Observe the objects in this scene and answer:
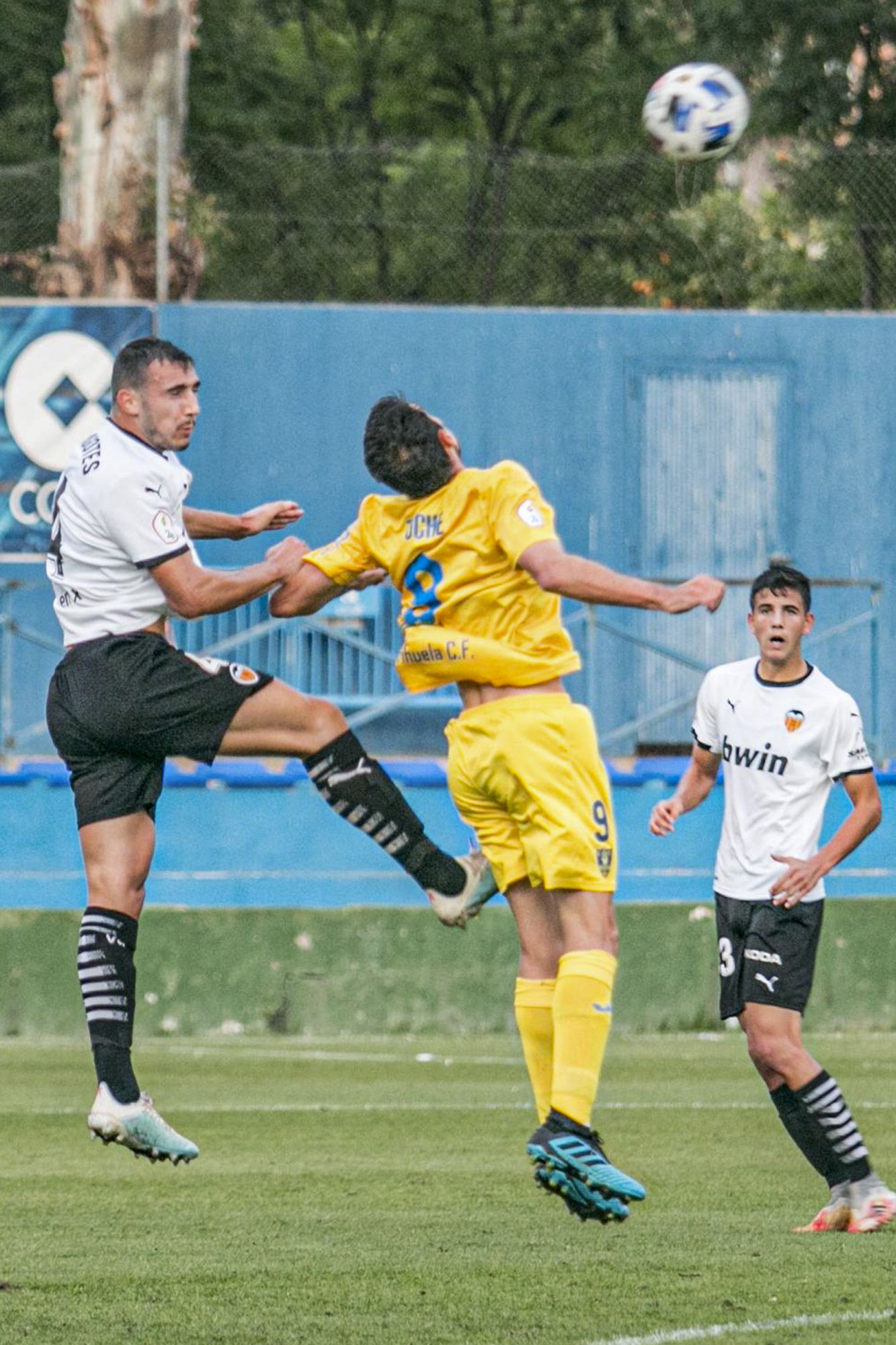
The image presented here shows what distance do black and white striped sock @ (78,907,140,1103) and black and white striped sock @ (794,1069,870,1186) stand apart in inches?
83.6

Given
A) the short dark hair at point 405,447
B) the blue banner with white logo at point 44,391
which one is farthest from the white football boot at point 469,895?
the blue banner with white logo at point 44,391

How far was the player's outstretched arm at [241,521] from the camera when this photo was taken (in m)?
7.53

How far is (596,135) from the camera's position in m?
32.6

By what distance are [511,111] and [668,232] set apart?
28.0ft

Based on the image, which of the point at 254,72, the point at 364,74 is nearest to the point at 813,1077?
the point at 254,72

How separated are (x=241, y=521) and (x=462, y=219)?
45.5 feet

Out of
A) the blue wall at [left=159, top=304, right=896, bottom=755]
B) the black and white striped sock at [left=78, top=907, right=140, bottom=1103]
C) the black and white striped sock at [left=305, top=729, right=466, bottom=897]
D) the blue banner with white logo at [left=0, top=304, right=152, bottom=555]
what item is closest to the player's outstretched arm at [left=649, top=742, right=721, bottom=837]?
the black and white striped sock at [left=305, top=729, right=466, bottom=897]

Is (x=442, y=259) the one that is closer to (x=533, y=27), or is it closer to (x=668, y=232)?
(x=668, y=232)

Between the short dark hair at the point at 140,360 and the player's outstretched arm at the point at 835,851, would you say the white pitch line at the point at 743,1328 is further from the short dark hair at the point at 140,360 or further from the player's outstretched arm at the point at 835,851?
the short dark hair at the point at 140,360

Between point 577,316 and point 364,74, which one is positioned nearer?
point 577,316

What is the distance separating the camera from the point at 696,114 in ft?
50.5

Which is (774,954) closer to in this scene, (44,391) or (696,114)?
(696,114)

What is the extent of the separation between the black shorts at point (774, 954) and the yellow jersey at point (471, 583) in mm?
1048

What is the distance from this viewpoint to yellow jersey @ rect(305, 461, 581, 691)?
727 cm
